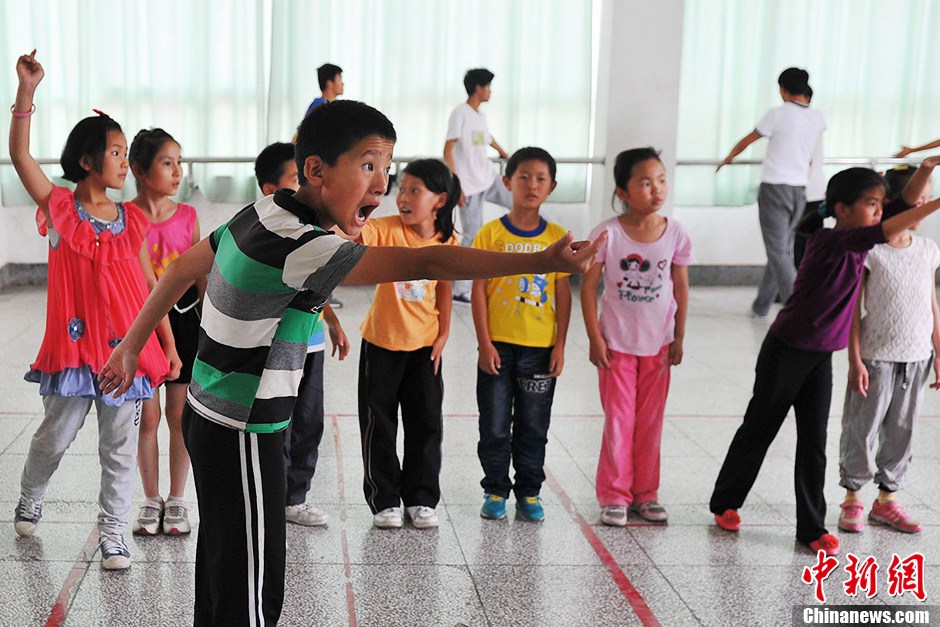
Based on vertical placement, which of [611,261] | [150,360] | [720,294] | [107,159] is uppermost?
[107,159]

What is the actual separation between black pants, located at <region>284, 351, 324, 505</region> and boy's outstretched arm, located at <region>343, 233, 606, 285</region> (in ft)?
4.58

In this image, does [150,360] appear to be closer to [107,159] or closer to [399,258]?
[107,159]

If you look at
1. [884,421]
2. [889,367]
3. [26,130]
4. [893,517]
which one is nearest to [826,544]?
[893,517]

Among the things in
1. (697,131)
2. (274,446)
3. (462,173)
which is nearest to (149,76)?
(462,173)

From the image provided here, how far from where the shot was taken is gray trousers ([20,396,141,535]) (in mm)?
2848

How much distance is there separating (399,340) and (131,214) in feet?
2.65

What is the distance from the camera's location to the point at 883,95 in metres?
8.51

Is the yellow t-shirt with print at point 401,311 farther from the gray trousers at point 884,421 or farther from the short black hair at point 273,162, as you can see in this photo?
the gray trousers at point 884,421

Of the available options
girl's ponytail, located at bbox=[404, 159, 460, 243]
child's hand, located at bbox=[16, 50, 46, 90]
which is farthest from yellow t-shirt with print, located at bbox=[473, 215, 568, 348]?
child's hand, located at bbox=[16, 50, 46, 90]

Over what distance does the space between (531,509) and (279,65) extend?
5452mm

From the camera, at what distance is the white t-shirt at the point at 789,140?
6.86 m

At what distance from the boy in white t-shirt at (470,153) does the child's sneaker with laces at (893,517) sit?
4127mm

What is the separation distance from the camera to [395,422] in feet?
10.7

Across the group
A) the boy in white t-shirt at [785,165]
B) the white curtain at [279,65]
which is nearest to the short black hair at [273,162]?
the boy in white t-shirt at [785,165]
